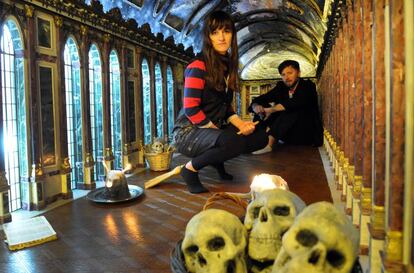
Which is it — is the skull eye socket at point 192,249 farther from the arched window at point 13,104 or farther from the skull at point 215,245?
the arched window at point 13,104

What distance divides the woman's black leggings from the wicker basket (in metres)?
2.44

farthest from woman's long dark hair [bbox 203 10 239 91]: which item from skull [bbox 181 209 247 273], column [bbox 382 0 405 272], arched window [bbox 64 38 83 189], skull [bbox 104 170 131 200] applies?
arched window [bbox 64 38 83 189]

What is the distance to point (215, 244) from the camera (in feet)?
5.04

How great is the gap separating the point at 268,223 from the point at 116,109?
7.34 m

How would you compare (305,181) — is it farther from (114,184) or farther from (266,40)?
(266,40)

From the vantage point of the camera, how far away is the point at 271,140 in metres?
8.92

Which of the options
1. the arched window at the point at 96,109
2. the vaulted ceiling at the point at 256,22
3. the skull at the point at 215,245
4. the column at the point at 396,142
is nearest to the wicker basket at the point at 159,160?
the arched window at the point at 96,109

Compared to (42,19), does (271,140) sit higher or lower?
lower

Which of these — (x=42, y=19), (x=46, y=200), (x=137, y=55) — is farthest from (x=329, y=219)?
(x=137, y=55)

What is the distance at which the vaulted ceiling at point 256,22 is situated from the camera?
11266 mm

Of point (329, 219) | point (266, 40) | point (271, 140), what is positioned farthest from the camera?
point (266, 40)

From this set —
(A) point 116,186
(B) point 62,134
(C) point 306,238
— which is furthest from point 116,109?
(C) point 306,238

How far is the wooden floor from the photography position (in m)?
2.94

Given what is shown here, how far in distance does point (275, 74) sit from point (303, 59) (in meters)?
2.10
